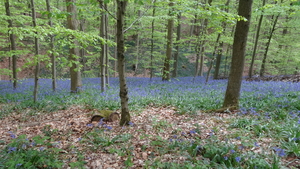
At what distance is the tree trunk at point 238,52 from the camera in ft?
16.6

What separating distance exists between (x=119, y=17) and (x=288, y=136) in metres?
4.53

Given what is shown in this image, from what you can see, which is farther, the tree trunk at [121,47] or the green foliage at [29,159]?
the tree trunk at [121,47]

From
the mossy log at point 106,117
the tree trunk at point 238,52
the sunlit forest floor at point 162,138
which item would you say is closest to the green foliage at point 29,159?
the sunlit forest floor at point 162,138

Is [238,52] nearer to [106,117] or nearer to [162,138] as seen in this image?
[162,138]

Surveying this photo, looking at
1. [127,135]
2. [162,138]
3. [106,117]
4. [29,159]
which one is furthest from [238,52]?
[29,159]

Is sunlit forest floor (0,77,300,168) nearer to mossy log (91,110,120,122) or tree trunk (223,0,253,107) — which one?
mossy log (91,110,120,122)

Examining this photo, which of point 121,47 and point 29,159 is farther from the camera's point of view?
point 121,47

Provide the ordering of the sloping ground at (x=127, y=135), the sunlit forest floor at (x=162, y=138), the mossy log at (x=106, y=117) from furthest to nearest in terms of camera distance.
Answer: the mossy log at (x=106, y=117) < the sloping ground at (x=127, y=135) < the sunlit forest floor at (x=162, y=138)

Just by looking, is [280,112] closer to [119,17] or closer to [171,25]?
[119,17]

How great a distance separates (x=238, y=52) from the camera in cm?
527

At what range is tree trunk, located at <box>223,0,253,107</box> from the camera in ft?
16.6

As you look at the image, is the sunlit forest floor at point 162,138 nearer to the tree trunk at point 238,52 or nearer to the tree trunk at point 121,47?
the tree trunk at point 238,52

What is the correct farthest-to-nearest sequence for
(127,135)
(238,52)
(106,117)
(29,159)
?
(106,117), (238,52), (127,135), (29,159)

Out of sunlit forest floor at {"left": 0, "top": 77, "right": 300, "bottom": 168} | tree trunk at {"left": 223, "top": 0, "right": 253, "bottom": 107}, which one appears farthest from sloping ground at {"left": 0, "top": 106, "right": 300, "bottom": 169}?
tree trunk at {"left": 223, "top": 0, "right": 253, "bottom": 107}
